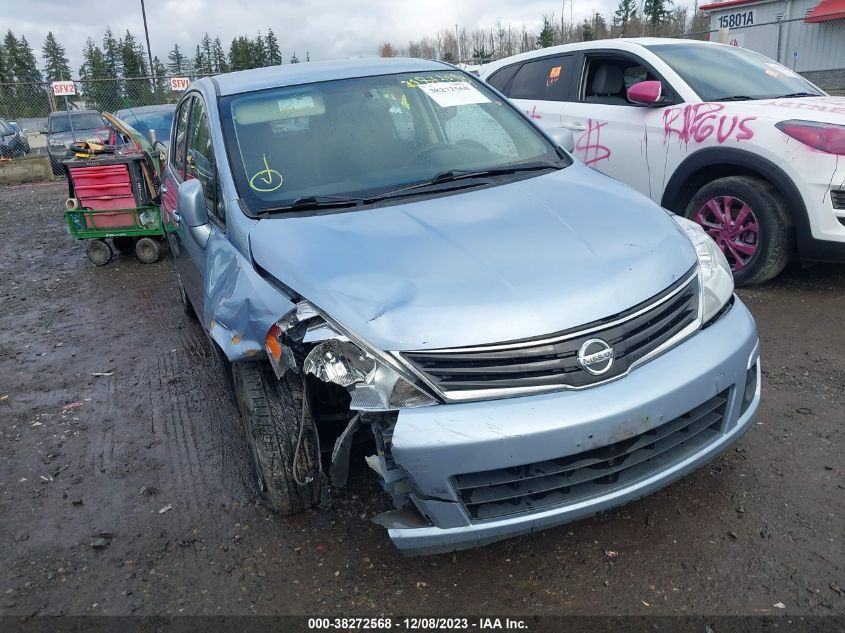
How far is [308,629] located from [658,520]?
136 centimetres

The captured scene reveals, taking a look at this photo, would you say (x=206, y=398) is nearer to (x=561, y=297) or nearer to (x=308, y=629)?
(x=308, y=629)

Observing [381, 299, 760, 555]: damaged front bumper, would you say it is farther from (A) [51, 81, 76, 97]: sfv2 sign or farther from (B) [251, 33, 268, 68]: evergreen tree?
(B) [251, 33, 268, 68]: evergreen tree

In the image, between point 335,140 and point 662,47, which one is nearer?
point 335,140

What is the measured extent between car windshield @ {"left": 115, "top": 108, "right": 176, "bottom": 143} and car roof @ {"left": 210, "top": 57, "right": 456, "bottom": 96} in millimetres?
6281

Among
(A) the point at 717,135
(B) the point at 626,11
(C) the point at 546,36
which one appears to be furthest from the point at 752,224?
(B) the point at 626,11

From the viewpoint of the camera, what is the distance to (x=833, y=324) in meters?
4.33

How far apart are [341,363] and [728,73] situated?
181 inches

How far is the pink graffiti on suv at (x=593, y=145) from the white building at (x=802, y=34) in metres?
20.9

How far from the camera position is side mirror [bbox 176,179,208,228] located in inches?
125

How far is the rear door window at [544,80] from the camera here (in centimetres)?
614

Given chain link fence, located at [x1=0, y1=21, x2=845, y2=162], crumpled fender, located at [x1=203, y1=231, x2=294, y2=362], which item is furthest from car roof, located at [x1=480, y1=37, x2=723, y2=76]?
chain link fence, located at [x1=0, y1=21, x2=845, y2=162]

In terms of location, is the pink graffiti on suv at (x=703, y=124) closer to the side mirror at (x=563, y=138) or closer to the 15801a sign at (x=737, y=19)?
the side mirror at (x=563, y=138)

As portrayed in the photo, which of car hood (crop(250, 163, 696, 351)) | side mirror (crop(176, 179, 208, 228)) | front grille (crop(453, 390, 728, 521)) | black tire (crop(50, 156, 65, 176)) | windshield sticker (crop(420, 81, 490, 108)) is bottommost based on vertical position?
black tire (crop(50, 156, 65, 176))

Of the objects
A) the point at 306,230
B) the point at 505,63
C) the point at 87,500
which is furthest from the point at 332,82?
the point at 505,63
